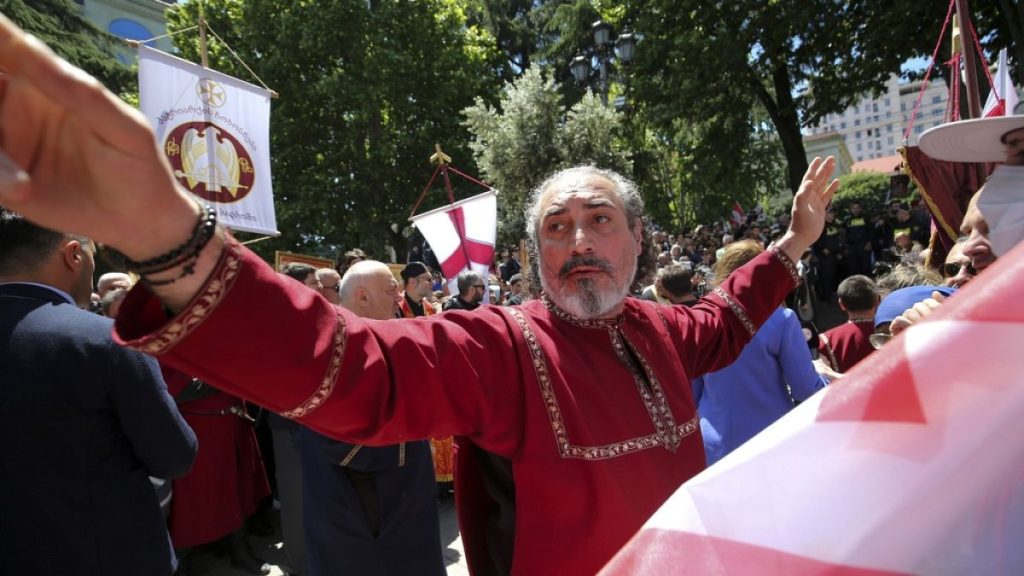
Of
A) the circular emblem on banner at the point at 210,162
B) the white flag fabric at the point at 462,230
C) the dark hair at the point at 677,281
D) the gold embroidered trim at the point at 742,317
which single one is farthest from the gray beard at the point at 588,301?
the white flag fabric at the point at 462,230

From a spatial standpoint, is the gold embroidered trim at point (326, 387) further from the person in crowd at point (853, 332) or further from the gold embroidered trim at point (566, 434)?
the person in crowd at point (853, 332)

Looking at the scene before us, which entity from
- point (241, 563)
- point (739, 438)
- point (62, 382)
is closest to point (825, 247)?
point (739, 438)

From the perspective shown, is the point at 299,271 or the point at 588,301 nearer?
the point at 588,301

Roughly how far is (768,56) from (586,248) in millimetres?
16008

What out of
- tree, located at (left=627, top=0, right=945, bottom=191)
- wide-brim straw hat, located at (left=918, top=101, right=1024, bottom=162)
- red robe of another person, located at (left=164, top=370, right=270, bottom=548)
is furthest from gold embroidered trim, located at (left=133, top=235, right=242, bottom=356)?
Answer: tree, located at (left=627, top=0, right=945, bottom=191)

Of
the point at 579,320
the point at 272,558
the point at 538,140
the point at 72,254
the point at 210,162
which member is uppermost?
the point at 538,140

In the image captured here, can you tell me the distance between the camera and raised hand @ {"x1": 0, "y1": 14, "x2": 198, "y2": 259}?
733 millimetres

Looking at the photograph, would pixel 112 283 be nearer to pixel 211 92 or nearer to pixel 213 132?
pixel 213 132

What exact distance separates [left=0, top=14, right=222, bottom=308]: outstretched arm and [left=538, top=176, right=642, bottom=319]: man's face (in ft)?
3.87

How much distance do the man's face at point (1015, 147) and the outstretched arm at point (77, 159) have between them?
2188 mm

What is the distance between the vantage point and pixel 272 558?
4684mm

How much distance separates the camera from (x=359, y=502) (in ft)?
9.28

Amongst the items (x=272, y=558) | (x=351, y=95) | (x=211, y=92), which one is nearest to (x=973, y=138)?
(x=272, y=558)

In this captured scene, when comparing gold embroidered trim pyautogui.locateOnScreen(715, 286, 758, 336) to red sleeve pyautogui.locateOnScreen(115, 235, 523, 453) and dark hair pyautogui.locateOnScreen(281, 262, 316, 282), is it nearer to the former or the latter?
red sleeve pyautogui.locateOnScreen(115, 235, 523, 453)
